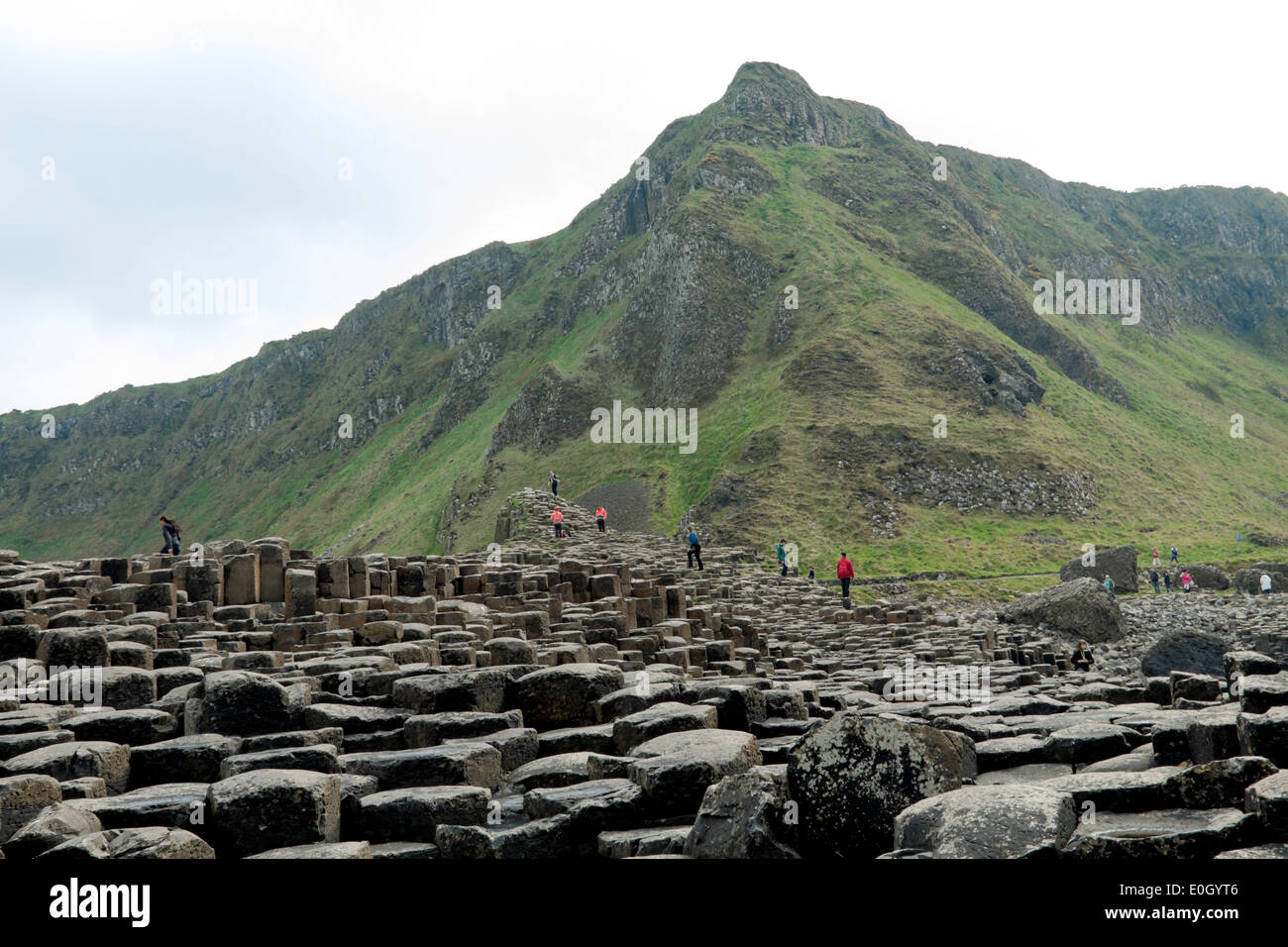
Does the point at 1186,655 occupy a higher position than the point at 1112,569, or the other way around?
the point at 1186,655

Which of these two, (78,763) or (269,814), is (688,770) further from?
(78,763)

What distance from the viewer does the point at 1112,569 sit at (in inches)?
1983

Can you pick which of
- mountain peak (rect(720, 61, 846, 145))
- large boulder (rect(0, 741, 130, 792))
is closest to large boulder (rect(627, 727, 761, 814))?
large boulder (rect(0, 741, 130, 792))

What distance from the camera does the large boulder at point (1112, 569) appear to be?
49.9m

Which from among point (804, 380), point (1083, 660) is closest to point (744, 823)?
point (1083, 660)

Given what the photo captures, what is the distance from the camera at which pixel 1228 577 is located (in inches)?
2147

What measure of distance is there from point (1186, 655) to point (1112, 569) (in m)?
33.3

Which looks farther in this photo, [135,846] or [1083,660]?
[1083,660]

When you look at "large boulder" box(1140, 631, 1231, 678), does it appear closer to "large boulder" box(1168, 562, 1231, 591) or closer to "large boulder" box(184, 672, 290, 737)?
"large boulder" box(184, 672, 290, 737)

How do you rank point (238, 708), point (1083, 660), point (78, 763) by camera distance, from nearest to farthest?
point (78, 763)
point (238, 708)
point (1083, 660)

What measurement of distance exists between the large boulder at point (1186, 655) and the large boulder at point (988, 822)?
16.9 metres

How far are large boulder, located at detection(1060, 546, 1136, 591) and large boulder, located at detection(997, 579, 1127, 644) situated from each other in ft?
58.6
